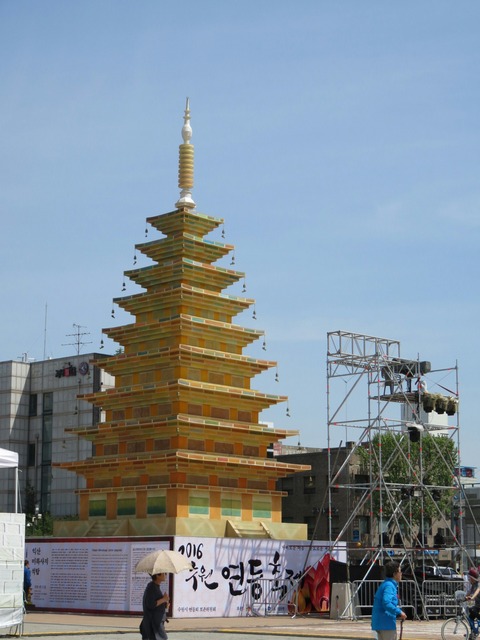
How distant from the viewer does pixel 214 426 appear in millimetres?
43406

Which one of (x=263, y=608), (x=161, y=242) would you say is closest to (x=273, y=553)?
(x=263, y=608)

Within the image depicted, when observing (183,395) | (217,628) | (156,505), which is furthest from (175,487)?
(217,628)

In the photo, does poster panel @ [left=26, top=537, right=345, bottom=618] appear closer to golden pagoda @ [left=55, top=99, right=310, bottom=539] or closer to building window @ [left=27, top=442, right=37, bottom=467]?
golden pagoda @ [left=55, top=99, right=310, bottom=539]

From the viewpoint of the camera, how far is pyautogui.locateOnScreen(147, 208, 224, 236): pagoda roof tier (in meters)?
46.9

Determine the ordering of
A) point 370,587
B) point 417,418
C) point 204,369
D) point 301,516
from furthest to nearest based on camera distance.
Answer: point 301,516 < point 204,369 < point 417,418 < point 370,587

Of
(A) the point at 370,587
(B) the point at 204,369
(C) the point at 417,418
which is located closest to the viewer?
(A) the point at 370,587

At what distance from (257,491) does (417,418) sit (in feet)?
24.5

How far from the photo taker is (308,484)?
86875 millimetres

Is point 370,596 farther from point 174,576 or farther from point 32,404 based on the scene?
point 32,404

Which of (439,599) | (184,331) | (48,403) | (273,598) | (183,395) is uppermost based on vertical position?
(48,403)

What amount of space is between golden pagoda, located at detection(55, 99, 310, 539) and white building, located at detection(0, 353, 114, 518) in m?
63.5

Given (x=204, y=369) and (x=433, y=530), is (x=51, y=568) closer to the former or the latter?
(x=204, y=369)

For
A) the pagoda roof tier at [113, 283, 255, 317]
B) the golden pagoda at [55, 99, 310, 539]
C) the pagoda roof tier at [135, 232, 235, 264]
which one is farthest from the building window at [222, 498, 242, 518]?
the pagoda roof tier at [135, 232, 235, 264]

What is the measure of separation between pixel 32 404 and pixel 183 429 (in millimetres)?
77641
